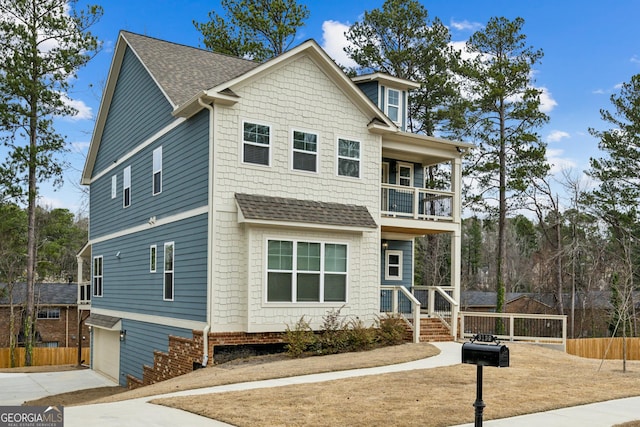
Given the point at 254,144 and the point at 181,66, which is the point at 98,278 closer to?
the point at 181,66

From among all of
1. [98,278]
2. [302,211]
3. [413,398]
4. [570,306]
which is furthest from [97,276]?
[570,306]

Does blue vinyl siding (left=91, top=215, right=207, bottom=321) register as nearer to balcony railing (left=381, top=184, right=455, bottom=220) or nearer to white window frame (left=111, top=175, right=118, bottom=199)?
white window frame (left=111, top=175, right=118, bottom=199)

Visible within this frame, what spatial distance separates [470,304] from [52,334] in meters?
26.9

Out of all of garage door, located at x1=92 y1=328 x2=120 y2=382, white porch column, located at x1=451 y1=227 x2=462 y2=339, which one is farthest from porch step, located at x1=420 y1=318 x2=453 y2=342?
garage door, located at x1=92 y1=328 x2=120 y2=382

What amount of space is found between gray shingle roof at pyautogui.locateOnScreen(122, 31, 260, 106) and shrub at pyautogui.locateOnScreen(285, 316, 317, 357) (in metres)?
A: 7.07

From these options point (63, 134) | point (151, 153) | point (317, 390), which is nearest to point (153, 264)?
point (151, 153)

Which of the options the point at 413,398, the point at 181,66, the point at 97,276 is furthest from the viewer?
the point at 97,276

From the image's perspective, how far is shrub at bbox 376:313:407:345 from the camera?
698 inches

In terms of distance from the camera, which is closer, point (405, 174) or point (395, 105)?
point (395, 105)

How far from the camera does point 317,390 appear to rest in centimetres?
1090

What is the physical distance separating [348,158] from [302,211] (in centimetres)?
254

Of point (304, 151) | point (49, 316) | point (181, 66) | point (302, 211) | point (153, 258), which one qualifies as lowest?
point (49, 316)

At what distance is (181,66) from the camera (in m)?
20.7

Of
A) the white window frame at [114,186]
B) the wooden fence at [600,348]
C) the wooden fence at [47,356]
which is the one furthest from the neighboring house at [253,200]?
the wooden fence at [47,356]
